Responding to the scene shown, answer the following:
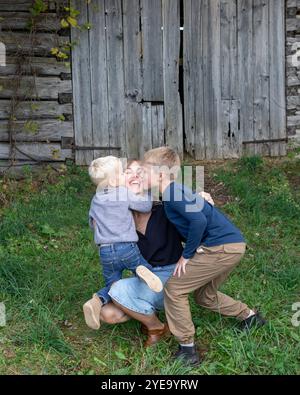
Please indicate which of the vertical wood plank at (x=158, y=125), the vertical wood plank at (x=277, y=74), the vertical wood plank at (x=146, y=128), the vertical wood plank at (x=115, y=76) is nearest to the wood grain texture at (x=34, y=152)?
the vertical wood plank at (x=115, y=76)

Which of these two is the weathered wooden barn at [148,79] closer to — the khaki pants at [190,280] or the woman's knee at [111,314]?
the woman's knee at [111,314]

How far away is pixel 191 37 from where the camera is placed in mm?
7527

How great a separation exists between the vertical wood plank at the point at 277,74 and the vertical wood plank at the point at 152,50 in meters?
1.46

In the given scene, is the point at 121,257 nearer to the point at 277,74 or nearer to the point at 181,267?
the point at 181,267

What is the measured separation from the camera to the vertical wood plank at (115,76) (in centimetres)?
738

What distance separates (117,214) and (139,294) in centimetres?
51

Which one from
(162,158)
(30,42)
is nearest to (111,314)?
(162,158)

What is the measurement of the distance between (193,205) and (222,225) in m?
0.26

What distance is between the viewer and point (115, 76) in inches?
295

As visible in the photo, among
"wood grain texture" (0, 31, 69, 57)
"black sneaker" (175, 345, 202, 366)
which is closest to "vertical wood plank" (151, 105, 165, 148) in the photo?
"wood grain texture" (0, 31, 69, 57)

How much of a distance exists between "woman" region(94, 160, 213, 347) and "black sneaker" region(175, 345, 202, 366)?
9.0 inches

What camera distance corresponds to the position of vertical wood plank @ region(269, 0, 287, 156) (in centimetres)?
758

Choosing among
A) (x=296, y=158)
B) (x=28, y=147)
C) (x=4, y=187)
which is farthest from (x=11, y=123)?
(x=296, y=158)

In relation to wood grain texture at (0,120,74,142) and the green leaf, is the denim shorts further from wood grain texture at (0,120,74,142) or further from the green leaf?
wood grain texture at (0,120,74,142)
